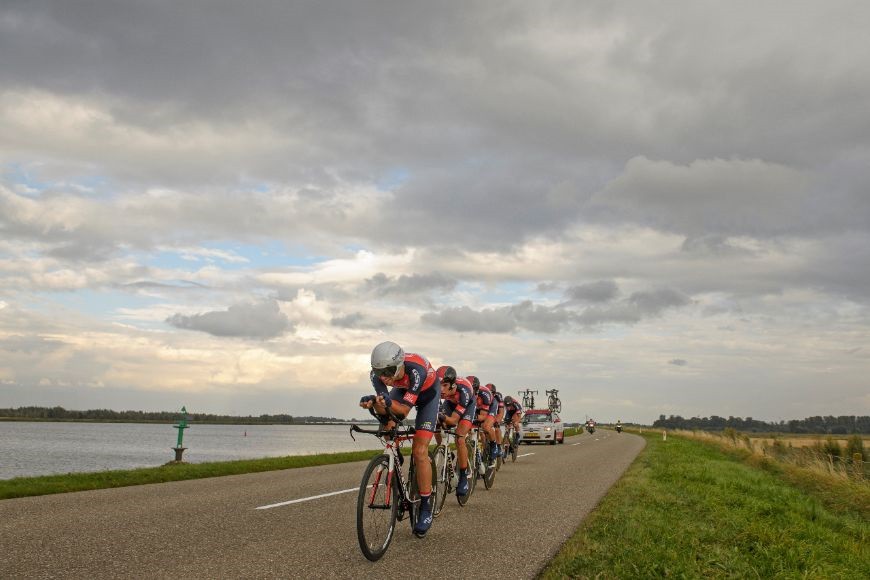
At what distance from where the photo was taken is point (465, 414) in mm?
10859

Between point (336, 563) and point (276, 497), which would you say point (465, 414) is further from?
point (336, 563)

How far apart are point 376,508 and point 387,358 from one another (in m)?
1.43

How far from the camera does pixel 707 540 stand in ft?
24.6

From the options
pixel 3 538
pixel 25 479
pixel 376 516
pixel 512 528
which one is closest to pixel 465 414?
pixel 512 528

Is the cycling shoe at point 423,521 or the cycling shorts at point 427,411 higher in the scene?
the cycling shorts at point 427,411

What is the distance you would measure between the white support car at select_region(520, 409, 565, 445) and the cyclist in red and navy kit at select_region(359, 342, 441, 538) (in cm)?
2817

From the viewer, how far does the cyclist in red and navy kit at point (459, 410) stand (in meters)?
10.1

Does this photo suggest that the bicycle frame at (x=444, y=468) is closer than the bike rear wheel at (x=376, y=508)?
No

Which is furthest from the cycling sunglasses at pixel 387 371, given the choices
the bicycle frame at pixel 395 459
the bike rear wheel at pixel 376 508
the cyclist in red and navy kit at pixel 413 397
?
the bike rear wheel at pixel 376 508

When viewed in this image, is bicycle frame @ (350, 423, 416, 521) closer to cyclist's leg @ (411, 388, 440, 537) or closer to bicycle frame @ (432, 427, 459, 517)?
cyclist's leg @ (411, 388, 440, 537)

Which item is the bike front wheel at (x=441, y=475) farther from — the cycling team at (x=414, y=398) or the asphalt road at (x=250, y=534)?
the cycling team at (x=414, y=398)

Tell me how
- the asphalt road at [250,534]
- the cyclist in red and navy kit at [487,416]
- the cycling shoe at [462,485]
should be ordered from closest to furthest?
the asphalt road at [250,534] → the cycling shoe at [462,485] → the cyclist in red and navy kit at [487,416]

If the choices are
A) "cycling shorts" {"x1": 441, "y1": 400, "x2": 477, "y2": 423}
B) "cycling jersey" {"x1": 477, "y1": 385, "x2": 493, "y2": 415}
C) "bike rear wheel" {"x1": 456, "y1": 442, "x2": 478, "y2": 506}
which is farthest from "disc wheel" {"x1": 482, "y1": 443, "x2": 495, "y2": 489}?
"cycling shorts" {"x1": 441, "y1": 400, "x2": 477, "y2": 423}

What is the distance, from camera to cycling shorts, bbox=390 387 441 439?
743cm
